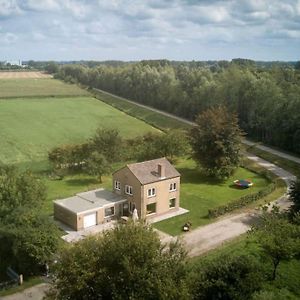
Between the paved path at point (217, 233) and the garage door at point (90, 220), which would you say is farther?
the garage door at point (90, 220)

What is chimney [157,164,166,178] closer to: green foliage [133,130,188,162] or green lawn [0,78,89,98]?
green foliage [133,130,188,162]

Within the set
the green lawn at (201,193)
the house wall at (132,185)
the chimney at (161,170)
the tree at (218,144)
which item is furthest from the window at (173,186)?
the tree at (218,144)

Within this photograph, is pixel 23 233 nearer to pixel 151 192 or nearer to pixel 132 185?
pixel 132 185

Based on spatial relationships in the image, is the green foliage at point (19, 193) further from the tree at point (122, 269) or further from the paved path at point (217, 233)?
the tree at point (122, 269)

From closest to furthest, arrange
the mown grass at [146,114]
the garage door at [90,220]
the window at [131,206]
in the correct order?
the garage door at [90,220] < the window at [131,206] < the mown grass at [146,114]

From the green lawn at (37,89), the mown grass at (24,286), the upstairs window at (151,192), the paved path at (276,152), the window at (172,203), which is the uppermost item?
the upstairs window at (151,192)

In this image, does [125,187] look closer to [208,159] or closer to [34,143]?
[208,159]

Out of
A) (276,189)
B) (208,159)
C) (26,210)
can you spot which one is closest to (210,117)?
(208,159)

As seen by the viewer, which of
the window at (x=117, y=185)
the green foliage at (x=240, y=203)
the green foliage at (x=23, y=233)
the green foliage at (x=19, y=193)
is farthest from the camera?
the window at (x=117, y=185)
